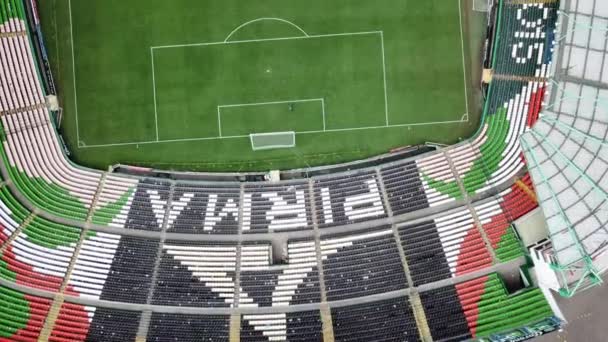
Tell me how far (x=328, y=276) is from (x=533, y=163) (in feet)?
35.6

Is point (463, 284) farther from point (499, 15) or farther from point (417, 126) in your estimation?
point (499, 15)

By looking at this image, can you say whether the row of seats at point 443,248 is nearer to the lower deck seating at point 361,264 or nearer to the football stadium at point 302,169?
the football stadium at point 302,169

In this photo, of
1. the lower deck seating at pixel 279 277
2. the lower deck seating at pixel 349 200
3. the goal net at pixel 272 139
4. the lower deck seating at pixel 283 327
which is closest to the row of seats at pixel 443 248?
the lower deck seating at pixel 349 200

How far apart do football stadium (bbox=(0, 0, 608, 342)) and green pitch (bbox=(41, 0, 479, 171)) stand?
4.1 inches

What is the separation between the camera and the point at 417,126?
2895cm

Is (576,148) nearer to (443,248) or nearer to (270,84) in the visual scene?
(443,248)

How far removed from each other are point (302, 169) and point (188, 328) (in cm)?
956

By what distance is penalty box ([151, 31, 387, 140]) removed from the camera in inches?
1139

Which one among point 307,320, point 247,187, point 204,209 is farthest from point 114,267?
point 307,320

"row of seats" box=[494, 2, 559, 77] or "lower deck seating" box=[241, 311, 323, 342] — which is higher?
"row of seats" box=[494, 2, 559, 77]

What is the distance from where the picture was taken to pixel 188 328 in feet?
88.3

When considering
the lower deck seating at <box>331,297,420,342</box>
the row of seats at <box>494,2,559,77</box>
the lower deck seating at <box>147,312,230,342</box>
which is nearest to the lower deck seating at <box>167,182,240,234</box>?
the lower deck seating at <box>147,312,230,342</box>

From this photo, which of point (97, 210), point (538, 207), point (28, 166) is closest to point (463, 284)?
point (538, 207)

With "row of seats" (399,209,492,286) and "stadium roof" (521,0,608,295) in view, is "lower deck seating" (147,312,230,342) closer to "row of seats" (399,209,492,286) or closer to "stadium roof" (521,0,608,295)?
"row of seats" (399,209,492,286)
